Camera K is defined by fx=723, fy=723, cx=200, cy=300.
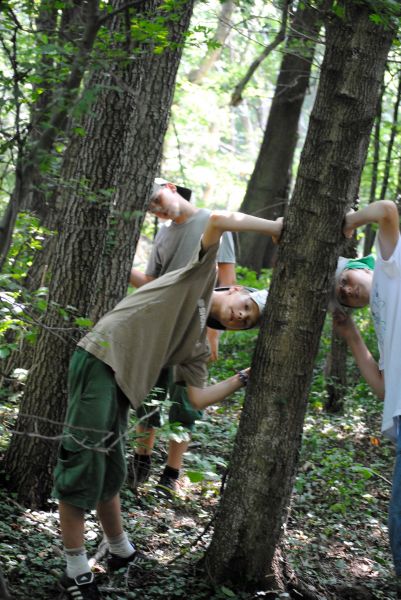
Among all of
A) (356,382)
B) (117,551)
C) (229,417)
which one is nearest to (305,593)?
(117,551)

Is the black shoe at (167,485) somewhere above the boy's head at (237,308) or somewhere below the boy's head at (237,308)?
below

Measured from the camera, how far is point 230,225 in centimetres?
340

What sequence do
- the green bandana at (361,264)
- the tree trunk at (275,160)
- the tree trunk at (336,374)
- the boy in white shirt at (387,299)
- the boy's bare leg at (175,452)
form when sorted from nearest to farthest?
the boy in white shirt at (387,299) < the green bandana at (361,264) < the boy's bare leg at (175,452) < the tree trunk at (336,374) < the tree trunk at (275,160)

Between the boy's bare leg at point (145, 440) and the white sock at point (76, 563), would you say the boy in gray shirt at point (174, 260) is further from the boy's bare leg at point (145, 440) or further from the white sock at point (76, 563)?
the white sock at point (76, 563)

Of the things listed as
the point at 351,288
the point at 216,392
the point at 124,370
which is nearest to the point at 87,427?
the point at 124,370

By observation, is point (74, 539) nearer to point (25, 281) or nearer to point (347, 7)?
point (347, 7)

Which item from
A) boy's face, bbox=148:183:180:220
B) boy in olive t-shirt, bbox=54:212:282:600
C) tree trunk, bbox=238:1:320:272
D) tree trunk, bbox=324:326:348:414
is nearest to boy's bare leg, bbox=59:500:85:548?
boy in olive t-shirt, bbox=54:212:282:600

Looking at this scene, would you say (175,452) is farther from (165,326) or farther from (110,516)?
(165,326)

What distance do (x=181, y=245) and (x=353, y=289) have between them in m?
1.69

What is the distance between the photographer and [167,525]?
4.74 m

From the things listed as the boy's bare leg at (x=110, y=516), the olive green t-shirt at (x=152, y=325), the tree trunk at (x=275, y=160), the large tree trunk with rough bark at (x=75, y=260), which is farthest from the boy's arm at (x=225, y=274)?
the tree trunk at (x=275, y=160)

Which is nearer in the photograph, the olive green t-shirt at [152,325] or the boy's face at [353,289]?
the olive green t-shirt at [152,325]

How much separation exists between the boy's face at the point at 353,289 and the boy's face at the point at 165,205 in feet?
5.58

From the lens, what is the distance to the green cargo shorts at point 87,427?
3477mm
